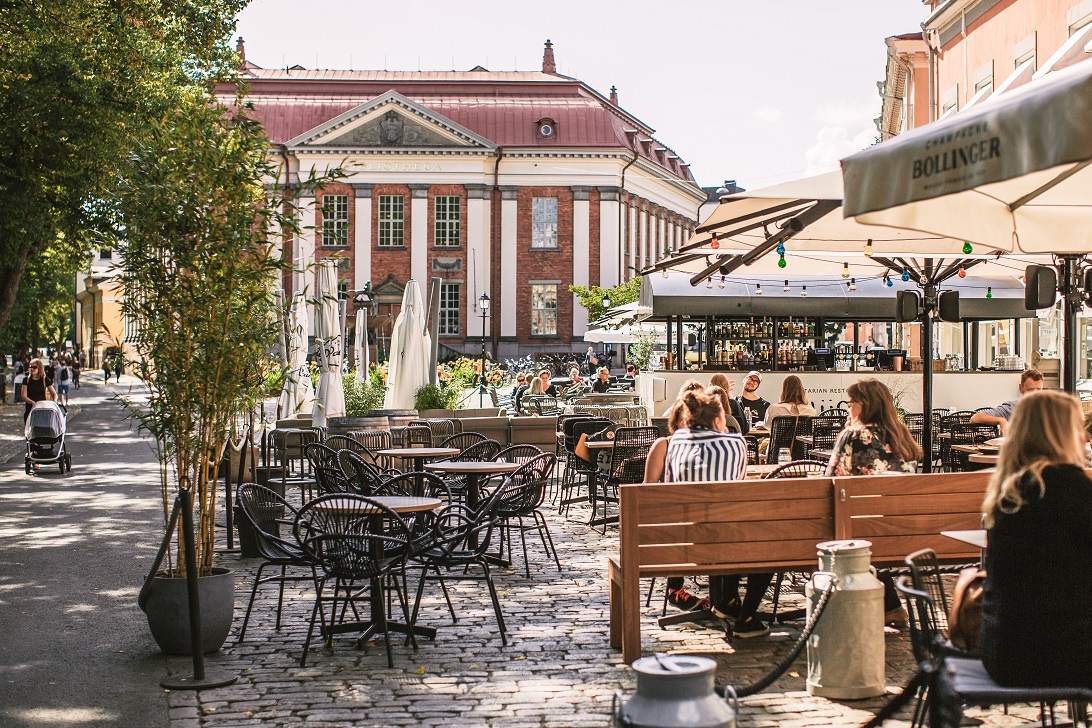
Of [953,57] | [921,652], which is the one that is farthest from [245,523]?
[953,57]

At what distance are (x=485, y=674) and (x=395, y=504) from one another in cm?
149

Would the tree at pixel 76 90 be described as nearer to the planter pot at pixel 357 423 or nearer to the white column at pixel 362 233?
the planter pot at pixel 357 423

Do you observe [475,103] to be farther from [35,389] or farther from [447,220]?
[35,389]

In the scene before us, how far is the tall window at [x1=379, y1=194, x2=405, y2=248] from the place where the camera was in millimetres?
60594

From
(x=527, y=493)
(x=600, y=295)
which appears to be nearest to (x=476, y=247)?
(x=600, y=295)

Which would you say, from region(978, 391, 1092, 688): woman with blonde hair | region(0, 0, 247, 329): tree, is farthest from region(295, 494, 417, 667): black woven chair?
region(0, 0, 247, 329): tree

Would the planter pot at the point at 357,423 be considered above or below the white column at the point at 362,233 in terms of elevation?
below

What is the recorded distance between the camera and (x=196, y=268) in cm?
723

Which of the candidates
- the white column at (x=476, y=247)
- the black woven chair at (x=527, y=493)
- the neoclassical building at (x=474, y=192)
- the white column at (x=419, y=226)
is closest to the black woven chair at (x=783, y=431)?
the black woven chair at (x=527, y=493)

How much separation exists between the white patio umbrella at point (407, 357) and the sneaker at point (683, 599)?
456 inches

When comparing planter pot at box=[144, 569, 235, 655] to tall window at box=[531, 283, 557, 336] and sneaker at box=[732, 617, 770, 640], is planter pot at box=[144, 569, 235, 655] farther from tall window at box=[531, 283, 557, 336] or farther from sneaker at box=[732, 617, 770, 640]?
tall window at box=[531, 283, 557, 336]

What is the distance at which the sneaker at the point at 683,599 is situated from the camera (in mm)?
8094

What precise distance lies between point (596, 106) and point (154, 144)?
57.1 m

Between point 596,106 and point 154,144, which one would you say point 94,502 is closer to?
point 154,144
